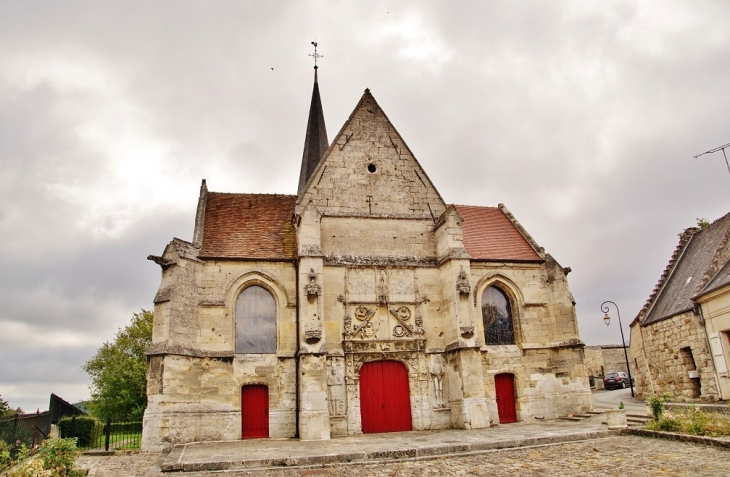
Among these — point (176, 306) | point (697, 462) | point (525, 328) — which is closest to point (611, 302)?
point (525, 328)

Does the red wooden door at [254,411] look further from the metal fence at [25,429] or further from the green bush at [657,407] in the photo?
the green bush at [657,407]

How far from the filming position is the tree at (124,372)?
35875 mm

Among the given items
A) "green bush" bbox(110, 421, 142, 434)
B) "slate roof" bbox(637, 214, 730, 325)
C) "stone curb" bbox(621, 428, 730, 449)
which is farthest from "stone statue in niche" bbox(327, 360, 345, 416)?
"slate roof" bbox(637, 214, 730, 325)

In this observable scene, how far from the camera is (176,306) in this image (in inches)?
646

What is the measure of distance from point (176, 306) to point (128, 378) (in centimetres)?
2350

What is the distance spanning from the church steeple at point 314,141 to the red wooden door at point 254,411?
9.43 meters

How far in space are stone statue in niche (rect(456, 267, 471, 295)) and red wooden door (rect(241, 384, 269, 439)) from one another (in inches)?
274

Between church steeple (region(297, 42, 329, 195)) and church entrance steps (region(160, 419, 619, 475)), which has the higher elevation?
church steeple (region(297, 42, 329, 195))

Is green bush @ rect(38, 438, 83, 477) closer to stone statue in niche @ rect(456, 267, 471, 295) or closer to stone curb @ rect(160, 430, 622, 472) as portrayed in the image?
stone curb @ rect(160, 430, 622, 472)

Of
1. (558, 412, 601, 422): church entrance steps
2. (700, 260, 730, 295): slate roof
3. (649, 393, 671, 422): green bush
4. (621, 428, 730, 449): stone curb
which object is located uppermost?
(700, 260, 730, 295): slate roof

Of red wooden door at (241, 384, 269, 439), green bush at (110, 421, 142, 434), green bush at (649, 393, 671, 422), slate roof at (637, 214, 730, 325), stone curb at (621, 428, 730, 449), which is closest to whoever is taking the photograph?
stone curb at (621, 428, 730, 449)

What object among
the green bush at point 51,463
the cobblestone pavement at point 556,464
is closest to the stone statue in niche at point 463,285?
the cobblestone pavement at point 556,464

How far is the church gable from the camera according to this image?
1908 cm

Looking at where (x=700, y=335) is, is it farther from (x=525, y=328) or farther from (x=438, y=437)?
(x=438, y=437)
